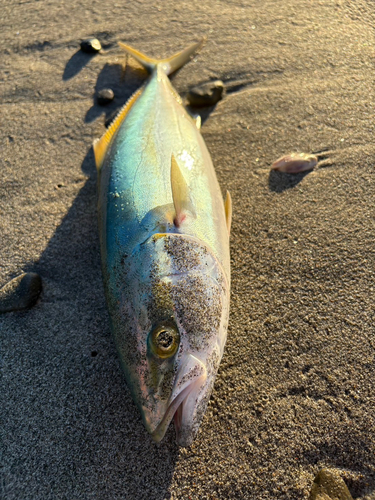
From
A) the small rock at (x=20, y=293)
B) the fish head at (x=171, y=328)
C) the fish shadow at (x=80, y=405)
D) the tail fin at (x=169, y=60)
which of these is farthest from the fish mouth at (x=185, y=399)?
the tail fin at (x=169, y=60)

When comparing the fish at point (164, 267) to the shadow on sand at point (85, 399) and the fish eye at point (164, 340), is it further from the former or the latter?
the shadow on sand at point (85, 399)

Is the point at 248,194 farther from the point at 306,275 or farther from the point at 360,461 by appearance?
the point at 360,461

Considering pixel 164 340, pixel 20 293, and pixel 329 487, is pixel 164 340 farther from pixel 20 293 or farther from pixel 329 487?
pixel 20 293

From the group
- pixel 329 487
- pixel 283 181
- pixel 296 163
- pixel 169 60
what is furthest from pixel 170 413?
pixel 169 60

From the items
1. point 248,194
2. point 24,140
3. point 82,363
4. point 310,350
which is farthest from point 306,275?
point 24,140

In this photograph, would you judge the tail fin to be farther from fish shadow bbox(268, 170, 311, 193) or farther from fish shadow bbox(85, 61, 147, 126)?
fish shadow bbox(268, 170, 311, 193)

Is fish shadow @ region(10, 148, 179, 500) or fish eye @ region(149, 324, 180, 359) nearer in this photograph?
fish eye @ region(149, 324, 180, 359)

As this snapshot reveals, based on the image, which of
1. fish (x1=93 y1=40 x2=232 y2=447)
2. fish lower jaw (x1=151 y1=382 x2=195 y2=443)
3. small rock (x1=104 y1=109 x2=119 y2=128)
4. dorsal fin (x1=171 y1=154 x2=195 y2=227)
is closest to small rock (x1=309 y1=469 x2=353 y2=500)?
fish (x1=93 y1=40 x2=232 y2=447)
